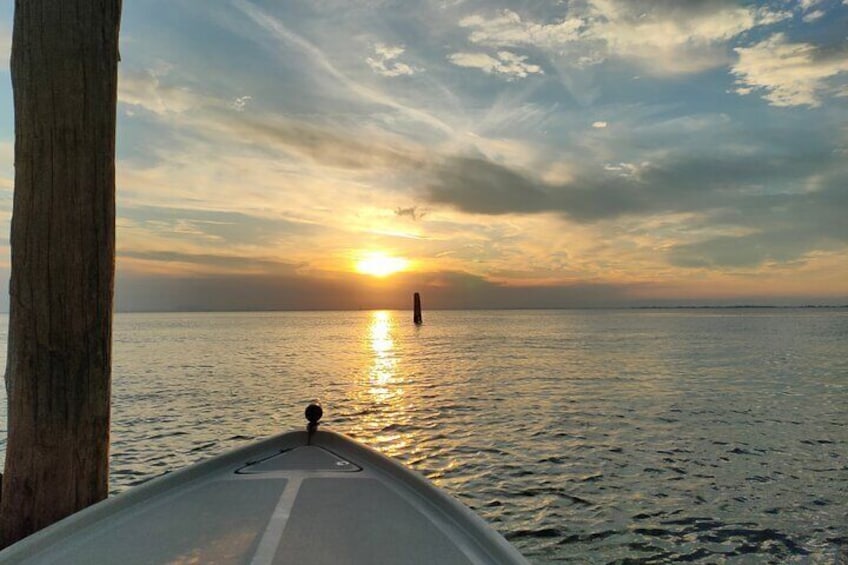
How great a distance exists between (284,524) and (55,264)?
245 cm

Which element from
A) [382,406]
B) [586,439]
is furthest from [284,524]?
[382,406]

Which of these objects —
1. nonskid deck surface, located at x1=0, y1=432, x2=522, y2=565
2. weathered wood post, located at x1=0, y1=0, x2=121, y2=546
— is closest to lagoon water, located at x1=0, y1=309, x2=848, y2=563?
nonskid deck surface, located at x1=0, y1=432, x2=522, y2=565

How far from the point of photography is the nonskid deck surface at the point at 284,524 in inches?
138

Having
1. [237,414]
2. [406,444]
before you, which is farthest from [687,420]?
[237,414]

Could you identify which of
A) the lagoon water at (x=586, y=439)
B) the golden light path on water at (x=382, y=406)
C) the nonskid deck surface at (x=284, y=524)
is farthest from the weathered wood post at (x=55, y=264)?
the golden light path on water at (x=382, y=406)

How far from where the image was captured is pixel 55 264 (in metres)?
3.71

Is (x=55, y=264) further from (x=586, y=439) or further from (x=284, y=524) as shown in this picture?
(x=586, y=439)

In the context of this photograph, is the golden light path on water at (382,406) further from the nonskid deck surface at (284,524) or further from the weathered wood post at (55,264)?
the weathered wood post at (55,264)

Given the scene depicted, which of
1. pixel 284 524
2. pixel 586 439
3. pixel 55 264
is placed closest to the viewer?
pixel 55 264

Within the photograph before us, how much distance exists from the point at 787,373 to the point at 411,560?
91.8 ft

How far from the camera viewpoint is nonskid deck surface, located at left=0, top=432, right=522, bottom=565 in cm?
351

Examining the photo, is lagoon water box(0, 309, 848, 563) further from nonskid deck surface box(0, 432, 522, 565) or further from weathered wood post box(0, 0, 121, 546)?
weathered wood post box(0, 0, 121, 546)

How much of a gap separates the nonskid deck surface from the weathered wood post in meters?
0.45

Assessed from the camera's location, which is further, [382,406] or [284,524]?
[382,406]
